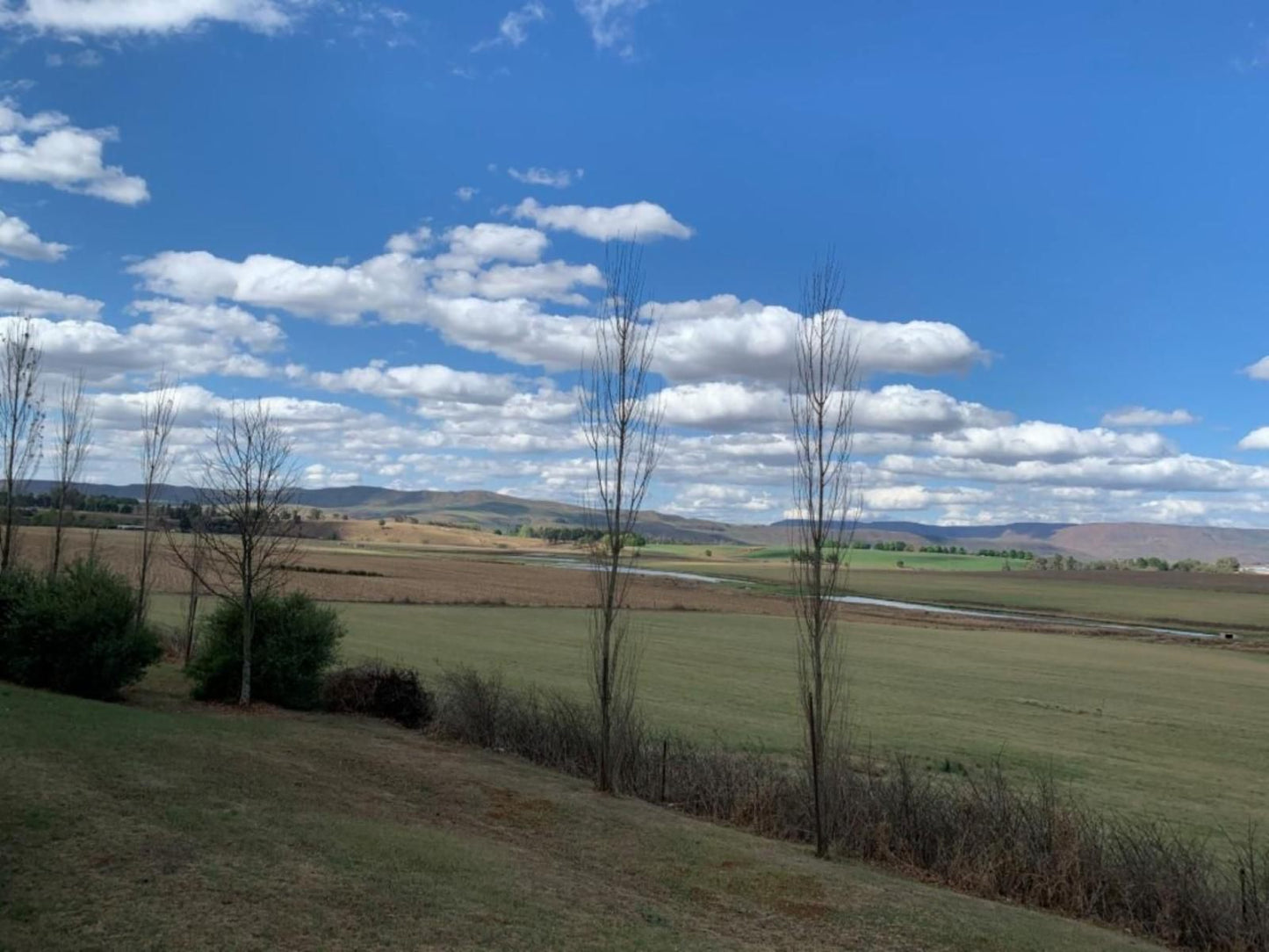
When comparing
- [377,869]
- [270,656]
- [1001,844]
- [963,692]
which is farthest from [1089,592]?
[377,869]

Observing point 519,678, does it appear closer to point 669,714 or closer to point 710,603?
point 669,714

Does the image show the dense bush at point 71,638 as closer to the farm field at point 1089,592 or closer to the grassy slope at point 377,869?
the grassy slope at point 377,869

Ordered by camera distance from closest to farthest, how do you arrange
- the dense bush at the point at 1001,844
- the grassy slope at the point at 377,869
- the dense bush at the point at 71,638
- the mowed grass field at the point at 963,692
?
1. the grassy slope at the point at 377,869
2. the dense bush at the point at 1001,844
3. the dense bush at the point at 71,638
4. the mowed grass field at the point at 963,692

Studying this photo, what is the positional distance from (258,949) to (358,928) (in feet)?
2.73

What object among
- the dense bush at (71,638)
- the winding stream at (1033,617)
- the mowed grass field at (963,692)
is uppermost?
the dense bush at (71,638)

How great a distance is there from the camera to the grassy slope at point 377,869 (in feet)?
23.4

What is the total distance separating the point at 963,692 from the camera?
128 feet

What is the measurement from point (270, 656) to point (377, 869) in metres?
12.4

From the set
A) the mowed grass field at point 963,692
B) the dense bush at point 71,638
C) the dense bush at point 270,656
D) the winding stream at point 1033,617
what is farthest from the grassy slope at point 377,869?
the winding stream at point 1033,617

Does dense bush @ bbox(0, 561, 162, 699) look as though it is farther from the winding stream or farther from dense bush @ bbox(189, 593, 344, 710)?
the winding stream

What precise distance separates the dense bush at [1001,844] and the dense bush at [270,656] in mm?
6612

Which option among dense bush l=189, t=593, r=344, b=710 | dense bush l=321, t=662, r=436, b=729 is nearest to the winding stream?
dense bush l=321, t=662, r=436, b=729

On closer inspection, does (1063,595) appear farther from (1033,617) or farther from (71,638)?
(71,638)

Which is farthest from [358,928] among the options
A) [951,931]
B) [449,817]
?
[951,931]
